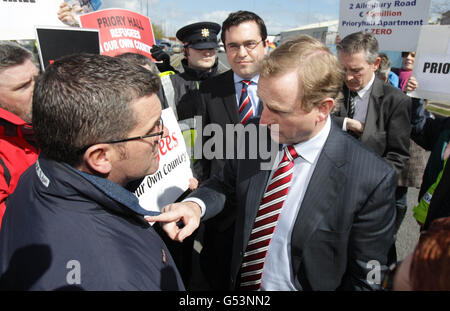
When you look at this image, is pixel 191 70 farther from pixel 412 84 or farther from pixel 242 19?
pixel 412 84

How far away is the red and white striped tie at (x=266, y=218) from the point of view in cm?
154

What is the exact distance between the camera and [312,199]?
56.2 inches

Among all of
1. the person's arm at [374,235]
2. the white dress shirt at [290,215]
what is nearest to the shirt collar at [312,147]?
the white dress shirt at [290,215]

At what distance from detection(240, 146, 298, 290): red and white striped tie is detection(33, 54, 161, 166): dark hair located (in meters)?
0.88

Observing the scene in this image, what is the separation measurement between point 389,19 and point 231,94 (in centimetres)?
241

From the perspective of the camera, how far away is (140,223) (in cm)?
120

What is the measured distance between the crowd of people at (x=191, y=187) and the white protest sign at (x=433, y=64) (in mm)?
323

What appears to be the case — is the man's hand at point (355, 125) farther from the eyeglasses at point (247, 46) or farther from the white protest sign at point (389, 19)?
the white protest sign at point (389, 19)

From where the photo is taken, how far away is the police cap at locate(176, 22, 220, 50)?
12.3 ft

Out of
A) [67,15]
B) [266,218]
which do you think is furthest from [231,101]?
[67,15]

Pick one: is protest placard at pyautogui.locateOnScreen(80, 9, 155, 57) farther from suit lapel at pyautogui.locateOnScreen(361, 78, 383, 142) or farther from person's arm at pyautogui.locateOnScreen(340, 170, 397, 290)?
person's arm at pyautogui.locateOnScreen(340, 170, 397, 290)

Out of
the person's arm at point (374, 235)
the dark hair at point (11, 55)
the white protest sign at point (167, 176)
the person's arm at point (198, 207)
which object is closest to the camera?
the person's arm at point (374, 235)
